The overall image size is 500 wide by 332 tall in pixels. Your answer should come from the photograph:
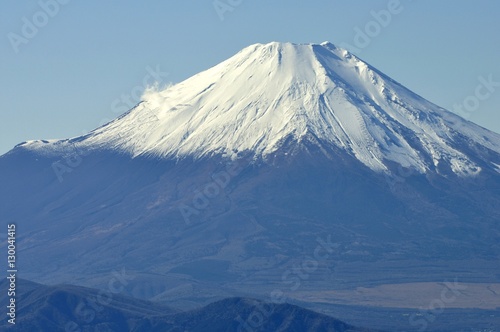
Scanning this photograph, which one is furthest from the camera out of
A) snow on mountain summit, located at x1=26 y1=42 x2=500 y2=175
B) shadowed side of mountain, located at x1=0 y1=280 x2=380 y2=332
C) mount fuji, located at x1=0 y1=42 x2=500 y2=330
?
snow on mountain summit, located at x1=26 y1=42 x2=500 y2=175

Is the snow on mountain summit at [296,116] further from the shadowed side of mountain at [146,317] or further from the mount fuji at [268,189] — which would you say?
the shadowed side of mountain at [146,317]

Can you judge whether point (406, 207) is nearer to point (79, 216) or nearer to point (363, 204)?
point (363, 204)

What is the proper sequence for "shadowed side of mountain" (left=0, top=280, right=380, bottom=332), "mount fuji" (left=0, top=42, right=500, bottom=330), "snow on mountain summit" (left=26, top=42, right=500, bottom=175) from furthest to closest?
"snow on mountain summit" (left=26, top=42, right=500, bottom=175)
"mount fuji" (left=0, top=42, right=500, bottom=330)
"shadowed side of mountain" (left=0, top=280, right=380, bottom=332)

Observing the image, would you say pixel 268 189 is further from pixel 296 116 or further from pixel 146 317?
pixel 146 317

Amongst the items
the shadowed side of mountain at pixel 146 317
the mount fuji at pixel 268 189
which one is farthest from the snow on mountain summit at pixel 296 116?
the shadowed side of mountain at pixel 146 317

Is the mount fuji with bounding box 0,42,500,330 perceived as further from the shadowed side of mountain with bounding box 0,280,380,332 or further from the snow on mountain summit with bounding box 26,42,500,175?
the shadowed side of mountain with bounding box 0,280,380,332

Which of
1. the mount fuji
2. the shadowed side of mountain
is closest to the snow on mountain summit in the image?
the mount fuji

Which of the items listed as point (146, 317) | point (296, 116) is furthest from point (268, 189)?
point (146, 317)
